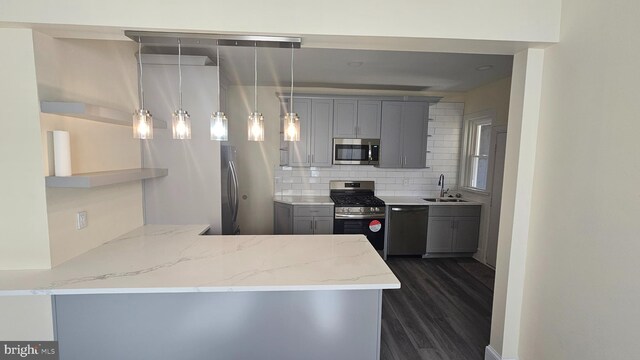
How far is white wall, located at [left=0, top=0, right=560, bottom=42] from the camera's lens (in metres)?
1.62

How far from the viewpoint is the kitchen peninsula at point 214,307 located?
5.13 feet

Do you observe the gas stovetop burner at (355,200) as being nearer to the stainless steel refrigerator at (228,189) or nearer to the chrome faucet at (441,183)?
the chrome faucet at (441,183)

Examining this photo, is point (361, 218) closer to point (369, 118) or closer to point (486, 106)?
point (369, 118)

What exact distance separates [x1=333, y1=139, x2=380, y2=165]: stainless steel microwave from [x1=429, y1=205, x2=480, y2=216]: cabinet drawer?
1153 mm

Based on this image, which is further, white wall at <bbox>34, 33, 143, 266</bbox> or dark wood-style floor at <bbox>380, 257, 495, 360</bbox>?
dark wood-style floor at <bbox>380, 257, 495, 360</bbox>

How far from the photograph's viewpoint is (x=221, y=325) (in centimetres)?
167

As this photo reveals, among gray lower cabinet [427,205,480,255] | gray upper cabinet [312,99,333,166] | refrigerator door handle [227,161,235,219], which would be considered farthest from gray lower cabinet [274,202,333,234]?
gray lower cabinet [427,205,480,255]

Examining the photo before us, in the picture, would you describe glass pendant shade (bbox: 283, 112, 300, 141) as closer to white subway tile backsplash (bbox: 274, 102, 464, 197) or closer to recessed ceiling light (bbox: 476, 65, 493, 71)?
recessed ceiling light (bbox: 476, 65, 493, 71)

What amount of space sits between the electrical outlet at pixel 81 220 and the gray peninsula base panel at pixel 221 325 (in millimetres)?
517

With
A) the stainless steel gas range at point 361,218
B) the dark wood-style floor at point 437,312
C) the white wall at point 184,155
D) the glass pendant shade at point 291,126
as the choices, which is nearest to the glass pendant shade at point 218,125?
the glass pendant shade at point 291,126

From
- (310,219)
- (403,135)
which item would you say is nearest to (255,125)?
(310,219)

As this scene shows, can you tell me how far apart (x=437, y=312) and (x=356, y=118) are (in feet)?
8.96

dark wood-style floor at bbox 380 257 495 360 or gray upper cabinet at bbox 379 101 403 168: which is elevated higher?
gray upper cabinet at bbox 379 101 403 168

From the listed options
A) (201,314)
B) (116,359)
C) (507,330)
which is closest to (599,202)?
(507,330)
